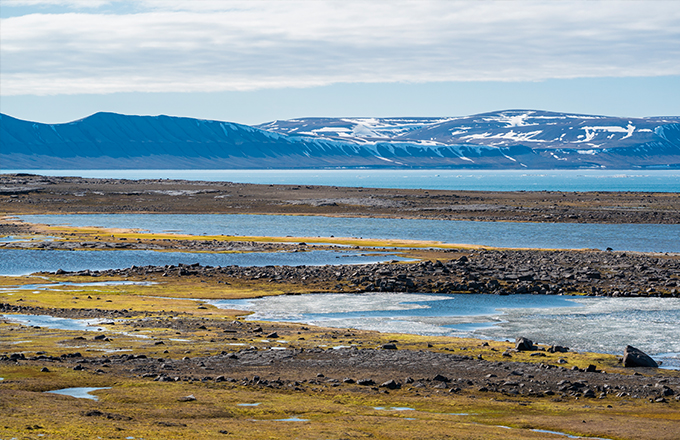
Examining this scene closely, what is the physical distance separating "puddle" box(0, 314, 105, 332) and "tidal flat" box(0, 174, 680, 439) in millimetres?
516

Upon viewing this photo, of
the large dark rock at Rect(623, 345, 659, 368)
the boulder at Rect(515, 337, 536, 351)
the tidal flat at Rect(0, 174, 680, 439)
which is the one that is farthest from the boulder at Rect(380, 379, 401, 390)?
the large dark rock at Rect(623, 345, 659, 368)

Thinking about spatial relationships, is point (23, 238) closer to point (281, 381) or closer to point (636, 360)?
point (281, 381)

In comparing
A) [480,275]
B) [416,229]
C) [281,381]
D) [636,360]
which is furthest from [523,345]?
[416,229]

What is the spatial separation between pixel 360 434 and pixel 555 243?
5929 centimetres

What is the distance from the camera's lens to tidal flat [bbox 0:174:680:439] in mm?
18250

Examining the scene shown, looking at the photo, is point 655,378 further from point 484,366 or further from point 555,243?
point 555,243

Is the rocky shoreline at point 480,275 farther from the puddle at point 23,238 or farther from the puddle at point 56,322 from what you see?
the puddle at point 23,238

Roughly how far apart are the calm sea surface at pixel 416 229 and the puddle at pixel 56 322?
45036 mm

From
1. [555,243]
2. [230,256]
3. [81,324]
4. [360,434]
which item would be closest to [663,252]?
[555,243]

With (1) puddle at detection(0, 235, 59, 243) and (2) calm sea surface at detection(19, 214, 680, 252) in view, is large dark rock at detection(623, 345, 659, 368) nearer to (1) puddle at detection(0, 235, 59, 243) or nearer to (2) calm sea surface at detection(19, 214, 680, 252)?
(2) calm sea surface at detection(19, 214, 680, 252)

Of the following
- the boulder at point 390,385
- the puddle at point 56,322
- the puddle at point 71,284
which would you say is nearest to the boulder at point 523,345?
the boulder at point 390,385

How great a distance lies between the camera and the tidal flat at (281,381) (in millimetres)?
18250

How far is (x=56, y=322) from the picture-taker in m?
33.3

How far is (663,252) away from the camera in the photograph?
6288 centimetres
